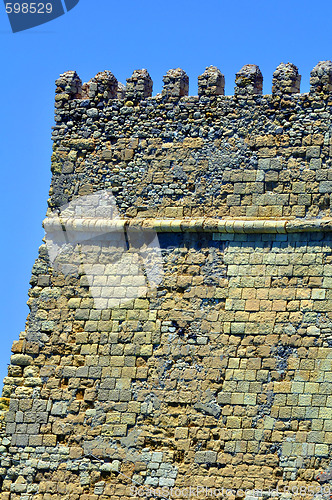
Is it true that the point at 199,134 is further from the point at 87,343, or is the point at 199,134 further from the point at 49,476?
the point at 49,476

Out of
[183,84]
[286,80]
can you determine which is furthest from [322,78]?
[183,84]

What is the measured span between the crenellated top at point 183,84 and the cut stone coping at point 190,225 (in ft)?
5.65

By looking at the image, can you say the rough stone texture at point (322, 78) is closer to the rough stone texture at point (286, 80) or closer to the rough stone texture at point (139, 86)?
the rough stone texture at point (286, 80)

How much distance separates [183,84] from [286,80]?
1.49 metres

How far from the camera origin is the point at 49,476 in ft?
59.2

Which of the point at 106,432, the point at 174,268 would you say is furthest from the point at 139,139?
the point at 106,432

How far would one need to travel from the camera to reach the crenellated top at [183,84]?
59.3 ft

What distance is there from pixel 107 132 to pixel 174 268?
88.4 inches

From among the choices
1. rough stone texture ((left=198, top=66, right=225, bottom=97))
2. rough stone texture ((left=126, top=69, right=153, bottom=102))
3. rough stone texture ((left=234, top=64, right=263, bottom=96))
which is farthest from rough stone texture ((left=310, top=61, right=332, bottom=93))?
rough stone texture ((left=126, top=69, right=153, bottom=102))

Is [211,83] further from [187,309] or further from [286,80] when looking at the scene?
[187,309]

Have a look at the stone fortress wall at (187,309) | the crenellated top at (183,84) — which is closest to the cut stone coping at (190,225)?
the stone fortress wall at (187,309)

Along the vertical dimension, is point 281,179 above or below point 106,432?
above

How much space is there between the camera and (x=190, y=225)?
59.2 feet

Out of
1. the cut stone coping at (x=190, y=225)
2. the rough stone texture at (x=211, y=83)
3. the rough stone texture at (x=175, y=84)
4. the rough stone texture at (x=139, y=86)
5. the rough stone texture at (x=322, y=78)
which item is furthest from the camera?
the rough stone texture at (x=139, y=86)
